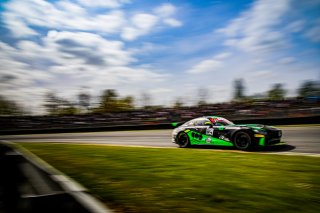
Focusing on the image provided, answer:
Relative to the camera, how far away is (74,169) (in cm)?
555

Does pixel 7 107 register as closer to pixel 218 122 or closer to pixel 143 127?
pixel 143 127

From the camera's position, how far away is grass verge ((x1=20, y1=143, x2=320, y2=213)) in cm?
315

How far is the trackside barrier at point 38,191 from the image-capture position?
2098 mm

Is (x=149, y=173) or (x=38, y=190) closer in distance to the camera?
(x=38, y=190)

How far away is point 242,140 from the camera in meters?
8.69

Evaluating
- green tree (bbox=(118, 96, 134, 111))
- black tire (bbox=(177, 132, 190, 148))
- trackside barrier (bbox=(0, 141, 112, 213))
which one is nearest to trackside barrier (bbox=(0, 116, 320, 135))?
black tire (bbox=(177, 132, 190, 148))

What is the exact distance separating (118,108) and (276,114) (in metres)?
58.0

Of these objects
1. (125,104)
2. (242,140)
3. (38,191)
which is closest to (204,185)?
(38,191)

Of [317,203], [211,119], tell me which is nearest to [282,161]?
[317,203]

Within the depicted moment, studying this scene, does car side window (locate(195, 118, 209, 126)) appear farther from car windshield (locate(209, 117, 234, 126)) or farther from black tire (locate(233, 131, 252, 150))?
black tire (locate(233, 131, 252, 150))

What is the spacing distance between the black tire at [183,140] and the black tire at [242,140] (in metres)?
2.19

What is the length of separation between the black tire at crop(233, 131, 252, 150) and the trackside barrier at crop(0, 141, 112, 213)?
21.5 ft

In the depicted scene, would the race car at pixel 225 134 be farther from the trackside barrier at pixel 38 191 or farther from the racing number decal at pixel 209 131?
the trackside barrier at pixel 38 191

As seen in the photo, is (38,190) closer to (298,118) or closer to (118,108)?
(298,118)
